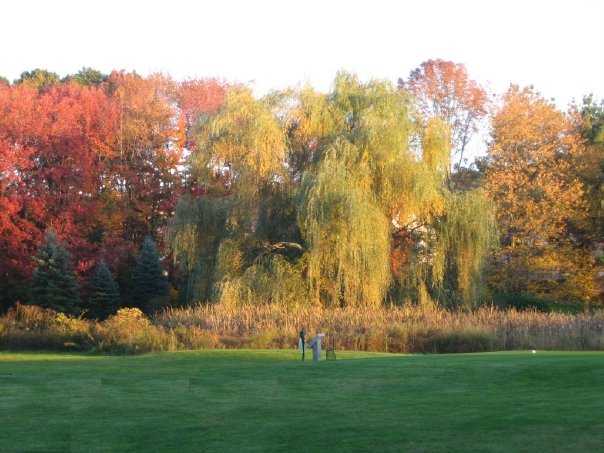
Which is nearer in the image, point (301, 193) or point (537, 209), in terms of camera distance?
point (301, 193)

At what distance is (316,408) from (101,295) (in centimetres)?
3153

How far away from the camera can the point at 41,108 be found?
46812mm

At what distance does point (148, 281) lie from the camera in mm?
43062

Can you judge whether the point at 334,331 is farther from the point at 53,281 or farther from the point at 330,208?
the point at 53,281

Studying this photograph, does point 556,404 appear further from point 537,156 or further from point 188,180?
point 188,180

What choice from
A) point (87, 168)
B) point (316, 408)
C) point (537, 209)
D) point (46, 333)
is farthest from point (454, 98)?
point (316, 408)

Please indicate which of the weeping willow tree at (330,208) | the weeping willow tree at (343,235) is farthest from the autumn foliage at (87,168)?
the weeping willow tree at (343,235)

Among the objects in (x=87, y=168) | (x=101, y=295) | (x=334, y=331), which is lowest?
(x=334, y=331)

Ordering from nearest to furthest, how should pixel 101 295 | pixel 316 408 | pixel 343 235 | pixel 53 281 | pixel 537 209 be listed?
pixel 316 408 < pixel 343 235 < pixel 53 281 < pixel 537 209 < pixel 101 295

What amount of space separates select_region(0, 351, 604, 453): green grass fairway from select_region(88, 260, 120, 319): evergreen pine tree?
80.8 ft

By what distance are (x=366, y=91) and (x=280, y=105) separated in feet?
12.1

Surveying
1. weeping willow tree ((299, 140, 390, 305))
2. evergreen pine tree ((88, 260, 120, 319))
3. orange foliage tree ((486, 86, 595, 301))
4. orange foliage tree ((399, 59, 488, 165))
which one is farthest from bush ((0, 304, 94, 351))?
orange foliage tree ((399, 59, 488, 165))

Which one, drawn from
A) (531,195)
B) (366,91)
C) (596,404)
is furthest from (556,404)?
(531,195)

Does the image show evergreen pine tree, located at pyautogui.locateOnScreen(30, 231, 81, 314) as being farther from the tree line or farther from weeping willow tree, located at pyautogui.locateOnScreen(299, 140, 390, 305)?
weeping willow tree, located at pyautogui.locateOnScreen(299, 140, 390, 305)
